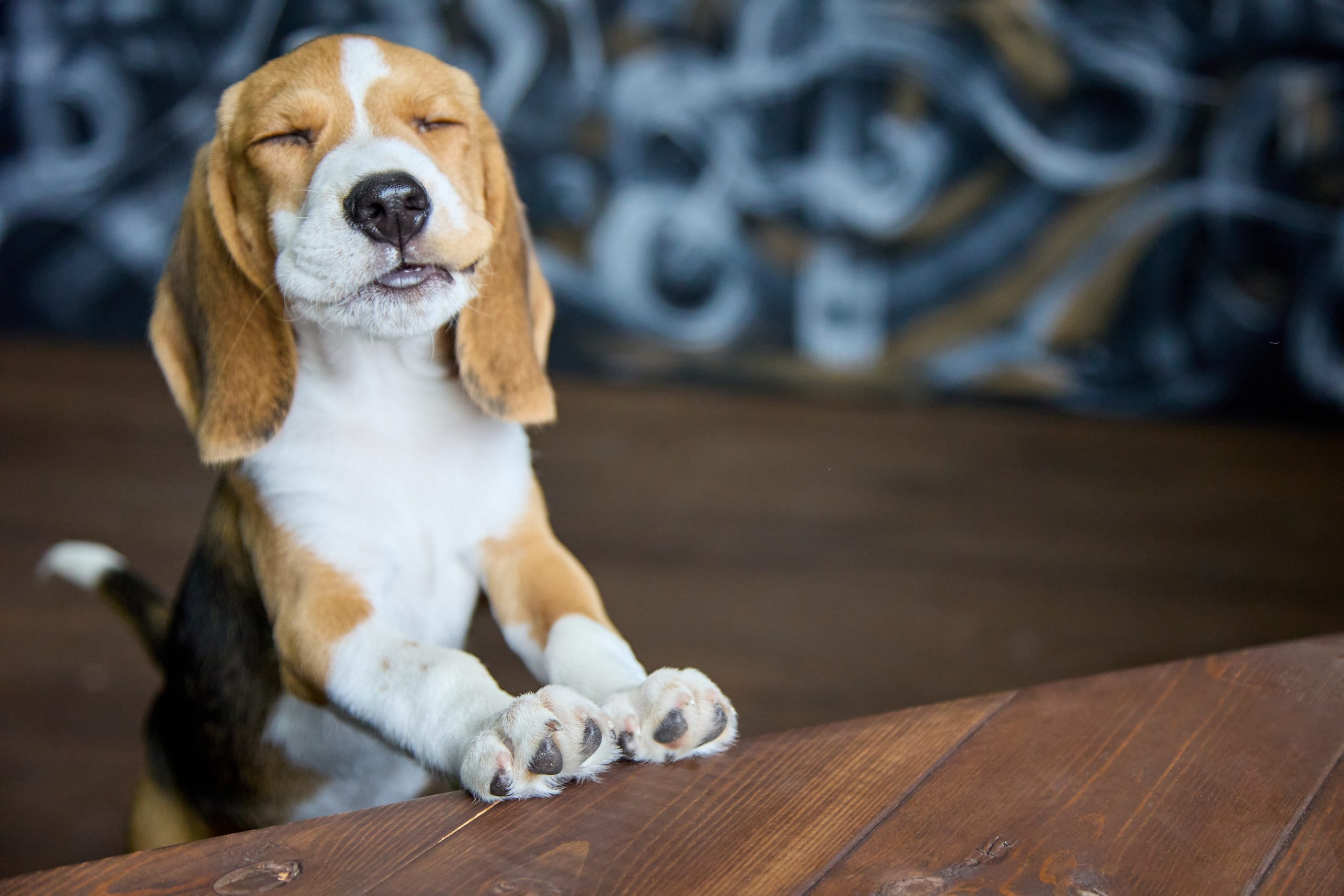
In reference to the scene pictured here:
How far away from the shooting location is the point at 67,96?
240 inches

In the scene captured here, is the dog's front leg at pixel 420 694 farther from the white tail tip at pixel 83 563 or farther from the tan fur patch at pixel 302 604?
the white tail tip at pixel 83 563

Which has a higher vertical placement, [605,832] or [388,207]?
[388,207]

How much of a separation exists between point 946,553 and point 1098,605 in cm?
55

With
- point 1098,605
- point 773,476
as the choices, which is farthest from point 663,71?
point 1098,605

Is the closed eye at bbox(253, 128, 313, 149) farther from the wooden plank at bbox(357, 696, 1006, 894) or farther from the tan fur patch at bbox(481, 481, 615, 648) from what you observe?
the wooden plank at bbox(357, 696, 1006, 894)

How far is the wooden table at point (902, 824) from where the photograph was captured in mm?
953

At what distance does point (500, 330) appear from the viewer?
1.34 m

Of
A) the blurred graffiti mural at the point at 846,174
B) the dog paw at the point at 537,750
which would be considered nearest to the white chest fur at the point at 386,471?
the dog paw at the point at 537,750

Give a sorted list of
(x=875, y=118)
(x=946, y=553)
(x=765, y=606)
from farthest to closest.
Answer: (x=875, y=118) < (x=946, y=553) < (x=765, y=606)

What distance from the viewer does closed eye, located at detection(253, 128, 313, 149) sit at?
120cm

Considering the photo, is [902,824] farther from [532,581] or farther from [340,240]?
[340,240]

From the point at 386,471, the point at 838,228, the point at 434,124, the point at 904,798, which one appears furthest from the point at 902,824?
the point at 838,228

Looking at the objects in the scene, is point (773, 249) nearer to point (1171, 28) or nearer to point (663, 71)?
point (663, 71)

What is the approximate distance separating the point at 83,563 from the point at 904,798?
56.2 inches
